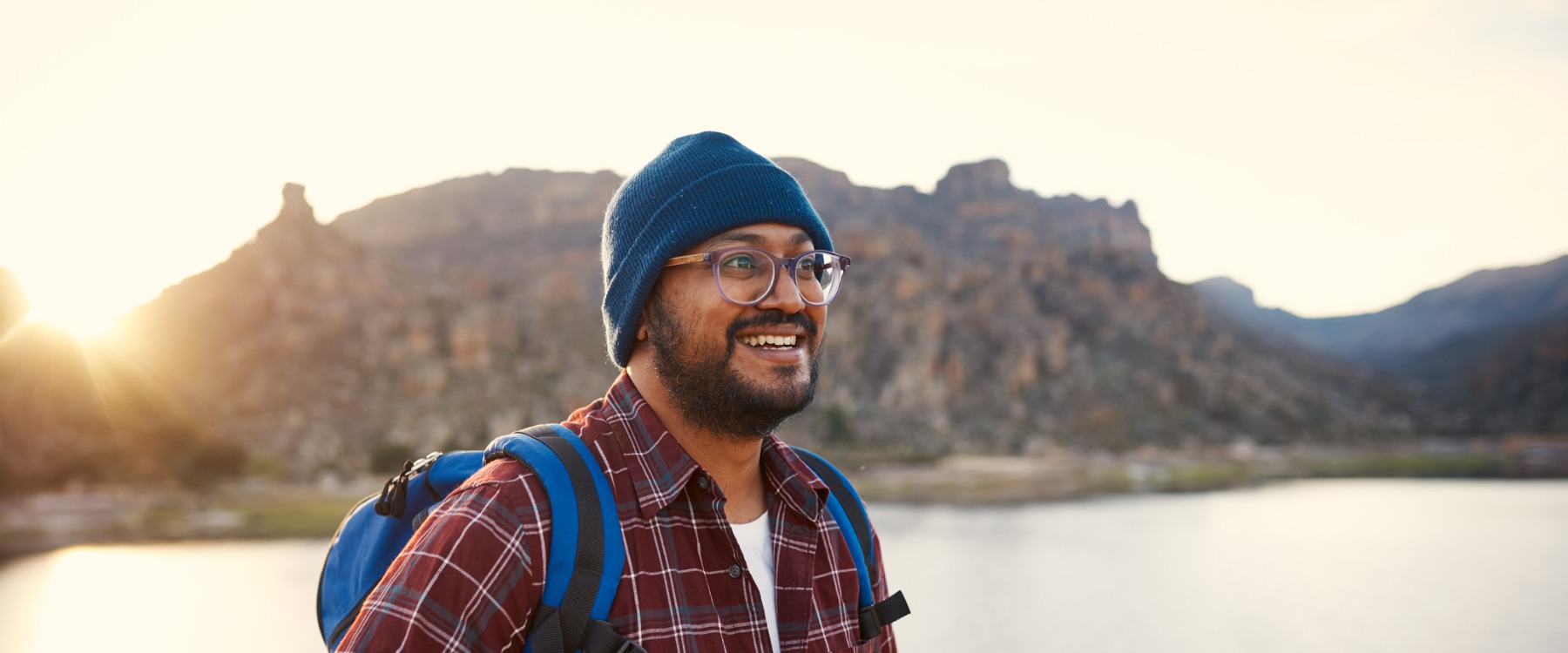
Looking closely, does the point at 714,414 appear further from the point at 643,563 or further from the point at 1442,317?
the point at 1442,317

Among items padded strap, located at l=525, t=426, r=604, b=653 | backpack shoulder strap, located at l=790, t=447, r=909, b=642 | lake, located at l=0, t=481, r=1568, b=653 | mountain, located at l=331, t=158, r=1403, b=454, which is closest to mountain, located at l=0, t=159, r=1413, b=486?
mountain, located at l=331, t=158, r=1403, b=454

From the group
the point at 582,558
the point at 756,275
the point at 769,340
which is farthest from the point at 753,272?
the point at 582,558

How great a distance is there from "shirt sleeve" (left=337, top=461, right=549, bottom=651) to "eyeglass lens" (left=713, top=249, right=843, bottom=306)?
0.54 meters

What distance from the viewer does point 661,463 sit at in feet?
5.76

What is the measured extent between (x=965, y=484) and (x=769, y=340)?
52057 mm

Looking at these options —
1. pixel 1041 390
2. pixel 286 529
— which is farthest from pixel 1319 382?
pixel 286 529

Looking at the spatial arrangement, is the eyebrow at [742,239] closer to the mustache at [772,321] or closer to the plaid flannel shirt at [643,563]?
the mustache at [772,321]

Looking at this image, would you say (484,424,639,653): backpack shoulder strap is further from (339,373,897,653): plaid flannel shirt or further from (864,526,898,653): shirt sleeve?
(864,526,898,653): shirt sleeve

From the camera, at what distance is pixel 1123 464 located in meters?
63.3

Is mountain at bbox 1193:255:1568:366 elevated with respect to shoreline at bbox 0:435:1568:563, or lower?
elevated

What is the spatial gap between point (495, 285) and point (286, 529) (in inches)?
1825

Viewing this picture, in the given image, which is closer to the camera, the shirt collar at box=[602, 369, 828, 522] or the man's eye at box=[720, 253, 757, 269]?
the shirt collar at box=[602, 369, 828, 522]

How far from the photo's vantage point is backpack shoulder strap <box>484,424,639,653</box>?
1507 mm

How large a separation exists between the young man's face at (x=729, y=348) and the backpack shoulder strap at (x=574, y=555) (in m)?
0.32
